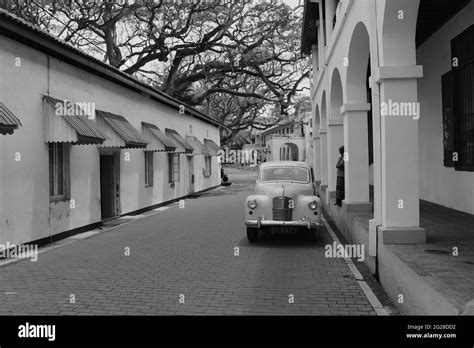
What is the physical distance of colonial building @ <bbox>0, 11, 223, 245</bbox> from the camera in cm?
834

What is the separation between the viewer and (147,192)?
16125 millimetres

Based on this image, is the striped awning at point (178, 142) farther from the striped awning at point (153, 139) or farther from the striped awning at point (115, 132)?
the striped awning at point (115, 132)

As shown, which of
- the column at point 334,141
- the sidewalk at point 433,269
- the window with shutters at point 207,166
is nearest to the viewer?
the sidewalk at point 433,269

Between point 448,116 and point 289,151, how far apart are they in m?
47.7

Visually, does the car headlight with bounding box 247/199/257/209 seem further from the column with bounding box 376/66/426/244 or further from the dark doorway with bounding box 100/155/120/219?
the dark doorway with bounding box 100/155/120/219

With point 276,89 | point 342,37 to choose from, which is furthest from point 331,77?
point 276,89

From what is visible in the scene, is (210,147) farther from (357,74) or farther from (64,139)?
(357,74)

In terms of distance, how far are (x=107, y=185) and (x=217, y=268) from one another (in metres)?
7.18

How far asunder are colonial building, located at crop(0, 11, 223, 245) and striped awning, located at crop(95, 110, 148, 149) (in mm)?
27

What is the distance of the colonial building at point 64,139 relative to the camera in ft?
27.3

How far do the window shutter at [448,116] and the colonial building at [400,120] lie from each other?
2cm

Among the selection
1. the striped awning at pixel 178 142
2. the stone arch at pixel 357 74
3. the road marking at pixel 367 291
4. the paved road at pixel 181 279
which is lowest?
the road marking at pixel 367 291

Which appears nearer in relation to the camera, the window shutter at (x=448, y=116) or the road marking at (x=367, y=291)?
the road marking at (x=367, y=291)

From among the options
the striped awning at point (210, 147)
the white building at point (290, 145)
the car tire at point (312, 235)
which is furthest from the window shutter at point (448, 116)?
the white building at point (290, 145)
